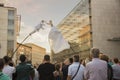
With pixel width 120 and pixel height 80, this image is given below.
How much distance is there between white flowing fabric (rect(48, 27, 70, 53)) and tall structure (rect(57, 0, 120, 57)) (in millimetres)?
45678

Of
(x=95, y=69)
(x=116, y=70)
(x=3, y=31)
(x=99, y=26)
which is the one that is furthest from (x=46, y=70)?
(x=3, y=31)

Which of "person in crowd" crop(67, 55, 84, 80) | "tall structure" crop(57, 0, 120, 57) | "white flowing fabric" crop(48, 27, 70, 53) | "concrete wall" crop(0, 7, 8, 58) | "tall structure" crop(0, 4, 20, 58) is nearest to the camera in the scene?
"person in crowd" crop(67, 55, 84, 80)

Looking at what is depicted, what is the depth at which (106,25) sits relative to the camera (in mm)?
62656

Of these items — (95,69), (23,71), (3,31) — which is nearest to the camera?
(95,69)

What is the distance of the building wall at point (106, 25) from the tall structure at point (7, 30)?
80.4ft

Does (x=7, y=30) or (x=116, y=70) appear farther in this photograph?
(x=7, y=30)

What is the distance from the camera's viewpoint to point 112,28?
62750 mm

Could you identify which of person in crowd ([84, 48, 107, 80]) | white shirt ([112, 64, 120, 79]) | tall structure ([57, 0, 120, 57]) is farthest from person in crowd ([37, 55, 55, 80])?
tall structure ([57, 0, 120, 57])

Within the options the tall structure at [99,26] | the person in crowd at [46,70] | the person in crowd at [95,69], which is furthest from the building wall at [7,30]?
the person in crowd at [95,69]

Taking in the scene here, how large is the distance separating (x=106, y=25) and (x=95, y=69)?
54.2 meters

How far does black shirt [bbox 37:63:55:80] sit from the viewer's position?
11.2 metres

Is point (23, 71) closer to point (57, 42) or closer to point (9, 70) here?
point (9, 70)

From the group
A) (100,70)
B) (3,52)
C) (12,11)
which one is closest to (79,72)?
(100,70)

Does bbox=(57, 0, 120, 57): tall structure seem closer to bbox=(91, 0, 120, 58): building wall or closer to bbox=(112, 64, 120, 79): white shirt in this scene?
bbox=(91, 0, 120, 58): building wall
